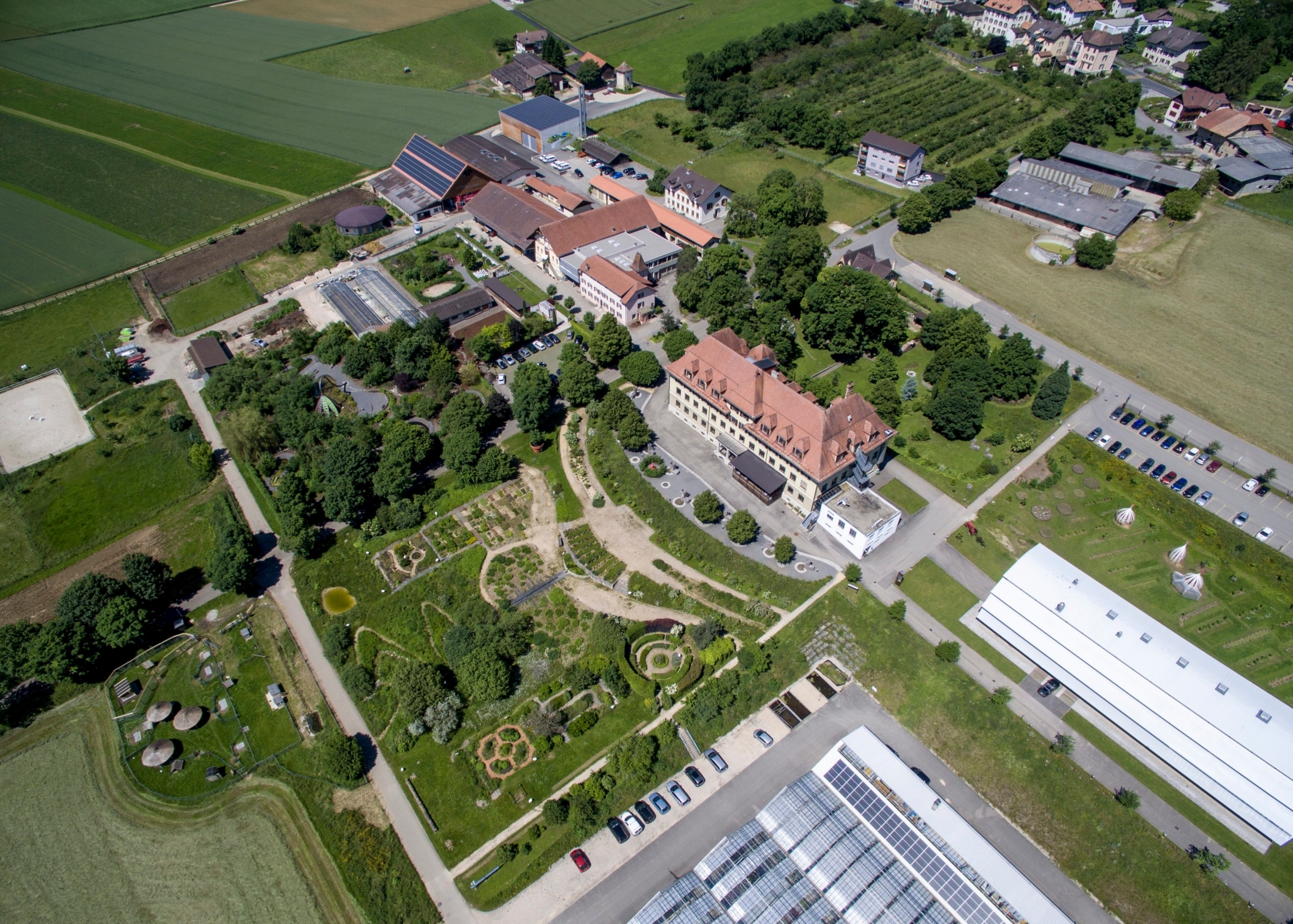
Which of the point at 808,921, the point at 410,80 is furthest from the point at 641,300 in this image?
the point at 410,80

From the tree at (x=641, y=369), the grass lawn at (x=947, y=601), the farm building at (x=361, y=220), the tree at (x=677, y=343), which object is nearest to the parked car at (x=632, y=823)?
the grass lawn at (x=947, y=601)

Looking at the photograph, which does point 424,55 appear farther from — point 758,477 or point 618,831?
point 618,831

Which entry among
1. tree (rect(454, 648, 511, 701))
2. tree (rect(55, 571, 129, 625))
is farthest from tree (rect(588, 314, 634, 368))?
tree (rect(55, 571, 129, 625))

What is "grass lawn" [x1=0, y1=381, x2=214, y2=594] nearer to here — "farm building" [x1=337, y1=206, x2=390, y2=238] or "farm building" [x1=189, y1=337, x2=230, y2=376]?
"farm building" [x1=189, y1=337, x2=230, y2=376]

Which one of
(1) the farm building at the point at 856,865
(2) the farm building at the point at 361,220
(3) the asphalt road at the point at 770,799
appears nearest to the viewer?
(1) the farm building at the point at 856,865

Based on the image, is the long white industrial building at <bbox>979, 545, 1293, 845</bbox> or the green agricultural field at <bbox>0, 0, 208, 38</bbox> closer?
the long white industrial building at <bbox>979, 545, 1293, 845</bbox>

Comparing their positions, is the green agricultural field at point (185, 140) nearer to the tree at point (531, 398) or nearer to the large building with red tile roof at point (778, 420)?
the tree at point (531, 398)
